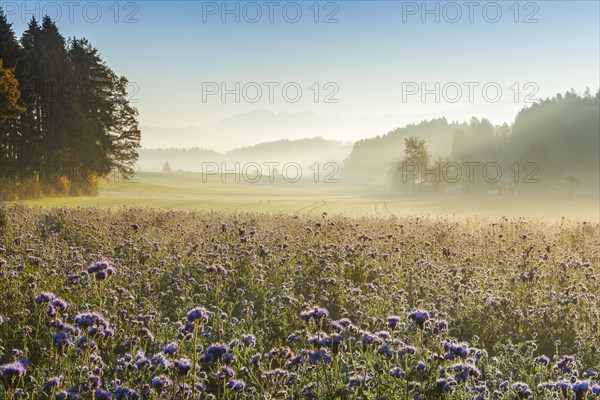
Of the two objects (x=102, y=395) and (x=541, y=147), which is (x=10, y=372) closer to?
(x=102, y=395)

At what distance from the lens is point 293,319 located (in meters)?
7.48

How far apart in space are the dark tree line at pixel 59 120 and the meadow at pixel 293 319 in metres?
33.1

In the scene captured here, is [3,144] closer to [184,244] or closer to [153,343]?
[184,244]

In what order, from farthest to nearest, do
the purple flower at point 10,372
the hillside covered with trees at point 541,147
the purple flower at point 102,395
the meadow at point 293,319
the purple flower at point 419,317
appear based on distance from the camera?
the hillside covered with trees at point 541,147 < the meadow at point 293,319 < the purple flower at point 419,317 < the purple flower at point 102,395 < the purple flower at point 10,372

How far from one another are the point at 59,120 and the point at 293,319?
51916 millimetres

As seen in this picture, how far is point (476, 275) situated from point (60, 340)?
905cm

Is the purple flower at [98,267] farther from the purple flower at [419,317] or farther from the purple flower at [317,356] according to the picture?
the purple flower at [419,317]

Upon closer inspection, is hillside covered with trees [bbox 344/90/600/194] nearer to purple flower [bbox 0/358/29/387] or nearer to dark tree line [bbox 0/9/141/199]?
dark tree line [bbox 0/9/141/199]

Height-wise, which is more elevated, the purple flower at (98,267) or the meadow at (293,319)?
the purple flower at (98,267)

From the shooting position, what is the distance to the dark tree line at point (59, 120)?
42.2 meters

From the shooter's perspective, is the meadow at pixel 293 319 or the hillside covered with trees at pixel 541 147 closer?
the meadow at pixel 293 319

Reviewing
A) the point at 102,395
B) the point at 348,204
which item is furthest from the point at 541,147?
the point at 102,395

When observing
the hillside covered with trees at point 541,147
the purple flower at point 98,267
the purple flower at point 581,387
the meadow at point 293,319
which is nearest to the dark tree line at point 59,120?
the meadow at point 293,319

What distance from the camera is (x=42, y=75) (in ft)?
161
